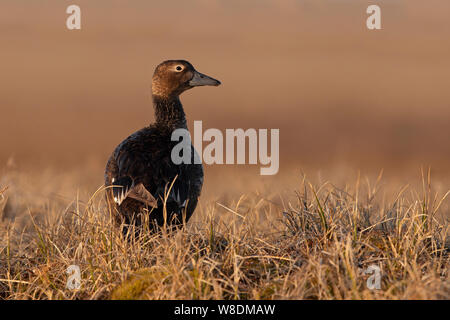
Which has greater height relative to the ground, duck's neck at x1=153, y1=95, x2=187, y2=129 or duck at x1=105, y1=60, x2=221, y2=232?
duck's neck at x1=153, y1=95, x2=187, y2=129

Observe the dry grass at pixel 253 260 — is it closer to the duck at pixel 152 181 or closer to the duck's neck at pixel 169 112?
the duck at pixel 152 181

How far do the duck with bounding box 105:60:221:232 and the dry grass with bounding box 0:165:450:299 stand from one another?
1.28 ft

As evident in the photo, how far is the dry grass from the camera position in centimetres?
416

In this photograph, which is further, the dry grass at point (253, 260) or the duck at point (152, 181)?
the duck at point (152, 181)

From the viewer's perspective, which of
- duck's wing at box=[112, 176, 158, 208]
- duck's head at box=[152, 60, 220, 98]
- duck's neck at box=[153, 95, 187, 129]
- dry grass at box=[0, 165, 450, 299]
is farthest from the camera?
duck's head at box=[152, 60, 220, 98]

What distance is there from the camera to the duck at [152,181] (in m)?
5.89

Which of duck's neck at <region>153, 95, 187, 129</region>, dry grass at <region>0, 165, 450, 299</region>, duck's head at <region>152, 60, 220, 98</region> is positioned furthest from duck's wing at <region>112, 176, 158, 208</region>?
duck's head at <region>152, 60, 220, 98</region>

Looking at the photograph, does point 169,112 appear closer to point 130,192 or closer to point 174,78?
point 174,78

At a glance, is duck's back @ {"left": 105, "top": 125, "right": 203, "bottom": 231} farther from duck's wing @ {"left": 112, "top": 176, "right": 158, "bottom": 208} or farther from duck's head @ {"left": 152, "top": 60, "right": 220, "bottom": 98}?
duck's head @ {"left": 152, "top": 60, "right": 220, "bottom": 98}

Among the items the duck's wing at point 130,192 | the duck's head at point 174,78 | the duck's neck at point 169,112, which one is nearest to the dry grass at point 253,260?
the duck's wing at point 130,192

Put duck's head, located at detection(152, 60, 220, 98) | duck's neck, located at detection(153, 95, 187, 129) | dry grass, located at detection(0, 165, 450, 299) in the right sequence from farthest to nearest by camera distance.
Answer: duck's head, located at detection(152, 60, 220, 98) → duck's neck, located at detection(153, 95, 187, 129) → dry grass, located at detection(0, 165, 450, 299)

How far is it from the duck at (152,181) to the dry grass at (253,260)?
1.28ft
